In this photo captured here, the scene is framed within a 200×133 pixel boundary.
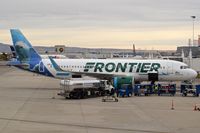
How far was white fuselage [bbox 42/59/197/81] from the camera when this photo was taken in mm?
47594

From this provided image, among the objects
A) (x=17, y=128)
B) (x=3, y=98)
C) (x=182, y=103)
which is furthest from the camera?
(x=3, y=98)

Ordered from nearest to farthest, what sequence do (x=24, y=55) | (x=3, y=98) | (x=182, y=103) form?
(x=182, y=103) < (x=3, y=98) < (x=24, y=55)

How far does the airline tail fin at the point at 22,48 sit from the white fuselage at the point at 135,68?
2.03 m

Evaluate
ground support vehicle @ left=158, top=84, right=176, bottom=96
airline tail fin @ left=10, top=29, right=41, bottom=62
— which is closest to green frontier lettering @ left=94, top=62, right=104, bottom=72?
airline tail fin @ left=10, top=29, right=41, bottom=62

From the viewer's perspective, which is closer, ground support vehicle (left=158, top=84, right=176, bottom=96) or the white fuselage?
ground support vehicle (left=158, top=84, right=176, bottom=96)

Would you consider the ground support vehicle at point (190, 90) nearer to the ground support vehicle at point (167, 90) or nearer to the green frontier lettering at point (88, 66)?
the ground support vehicle at point (167, 90)

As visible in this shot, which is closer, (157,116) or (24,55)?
(157,116)

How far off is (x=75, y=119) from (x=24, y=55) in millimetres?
27918

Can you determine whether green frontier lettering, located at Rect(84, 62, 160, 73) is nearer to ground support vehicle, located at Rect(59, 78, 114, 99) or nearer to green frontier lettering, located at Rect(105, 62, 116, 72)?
green frontier lettering, located at Rect(105, 62, 116, 72)

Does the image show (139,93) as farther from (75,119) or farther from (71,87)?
(75,119)

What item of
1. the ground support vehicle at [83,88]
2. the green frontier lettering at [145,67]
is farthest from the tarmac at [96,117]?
the green frontier lettering at [145,67]

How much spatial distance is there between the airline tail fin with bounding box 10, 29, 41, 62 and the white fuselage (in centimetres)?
203

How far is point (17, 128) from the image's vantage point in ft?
70.2

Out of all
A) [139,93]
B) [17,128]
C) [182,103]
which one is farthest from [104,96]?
[17,128]
